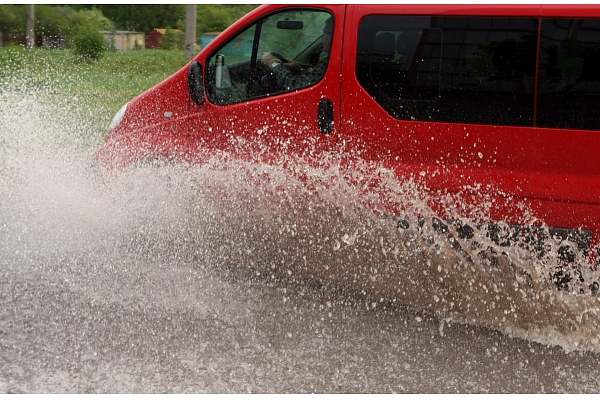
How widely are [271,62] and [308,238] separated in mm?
1372

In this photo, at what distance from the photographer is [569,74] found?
18.4 ft

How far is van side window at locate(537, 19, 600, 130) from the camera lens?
18.2 ft

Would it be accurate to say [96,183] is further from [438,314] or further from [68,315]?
[438,314]

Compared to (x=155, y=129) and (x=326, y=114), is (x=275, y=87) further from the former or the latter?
(x=155, y=129)

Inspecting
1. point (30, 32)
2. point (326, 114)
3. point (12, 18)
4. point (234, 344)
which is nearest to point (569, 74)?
point (326, 114)

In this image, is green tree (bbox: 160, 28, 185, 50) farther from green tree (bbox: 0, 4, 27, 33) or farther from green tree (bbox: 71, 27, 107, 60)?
green tree (bbox: 0, 4, 27, 33)

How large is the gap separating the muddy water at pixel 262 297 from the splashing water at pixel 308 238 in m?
0.01

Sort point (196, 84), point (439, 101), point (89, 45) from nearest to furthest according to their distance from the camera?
point (439, 101), point (196, 84), point (89, 45)

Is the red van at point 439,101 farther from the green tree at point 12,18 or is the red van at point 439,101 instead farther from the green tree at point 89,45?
the green tree at point 12,18

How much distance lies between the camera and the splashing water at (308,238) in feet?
17.9

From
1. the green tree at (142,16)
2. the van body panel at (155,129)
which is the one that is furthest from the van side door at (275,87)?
the green tree at (142,16)

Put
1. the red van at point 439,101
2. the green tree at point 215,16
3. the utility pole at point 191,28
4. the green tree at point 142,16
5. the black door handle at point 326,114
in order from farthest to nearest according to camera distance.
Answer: the green tree at point 142,16 < the green tree at point 215,16 < the utility pole at point 191,28 < the black door handle at point 326,114 < the red van at point 439,101

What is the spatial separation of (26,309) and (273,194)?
1.97 meters

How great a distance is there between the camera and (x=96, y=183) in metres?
7.41
